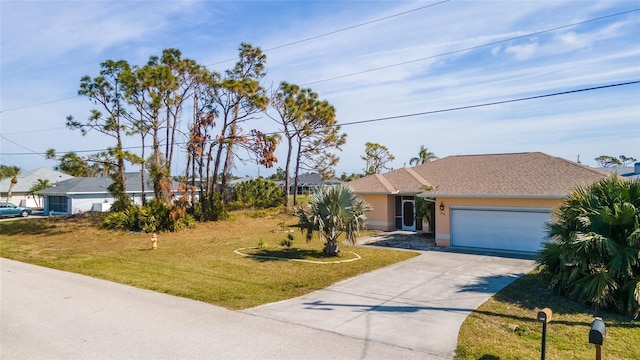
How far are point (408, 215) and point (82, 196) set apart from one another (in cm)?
3118

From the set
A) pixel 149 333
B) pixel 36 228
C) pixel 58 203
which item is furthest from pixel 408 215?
pixel 58 203

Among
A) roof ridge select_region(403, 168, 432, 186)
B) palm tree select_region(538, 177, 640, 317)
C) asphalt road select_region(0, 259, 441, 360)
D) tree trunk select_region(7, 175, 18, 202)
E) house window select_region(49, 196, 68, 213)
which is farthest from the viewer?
tree trunk select_region(7, 175, 18, 202)

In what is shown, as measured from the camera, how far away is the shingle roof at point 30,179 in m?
48.2

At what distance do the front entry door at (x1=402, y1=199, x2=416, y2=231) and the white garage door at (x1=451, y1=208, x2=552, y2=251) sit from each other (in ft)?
18.8

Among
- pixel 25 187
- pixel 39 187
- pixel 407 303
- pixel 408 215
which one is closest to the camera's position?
pixel 407 303

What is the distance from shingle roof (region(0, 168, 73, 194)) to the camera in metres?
48.2

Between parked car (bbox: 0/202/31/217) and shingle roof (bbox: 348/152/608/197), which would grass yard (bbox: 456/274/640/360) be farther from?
parked car (bbox: 0/202/31/217)

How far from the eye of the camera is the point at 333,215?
15.8 metres

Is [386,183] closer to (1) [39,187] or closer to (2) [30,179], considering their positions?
(1) [39,187]

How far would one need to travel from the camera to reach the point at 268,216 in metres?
33.4

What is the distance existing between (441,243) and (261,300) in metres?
11.1

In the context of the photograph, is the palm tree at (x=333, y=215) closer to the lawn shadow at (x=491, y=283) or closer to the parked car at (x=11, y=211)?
the lawn shadow at (x=491, y=283)

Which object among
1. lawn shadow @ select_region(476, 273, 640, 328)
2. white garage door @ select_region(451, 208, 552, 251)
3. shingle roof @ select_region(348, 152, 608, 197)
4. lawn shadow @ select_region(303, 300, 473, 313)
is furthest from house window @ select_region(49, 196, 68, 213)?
lawn shadow @ select_region(476, 273, 640, 328)

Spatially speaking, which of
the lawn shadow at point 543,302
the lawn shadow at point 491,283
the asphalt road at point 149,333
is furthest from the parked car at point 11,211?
the lawn shadow at point 543,302
